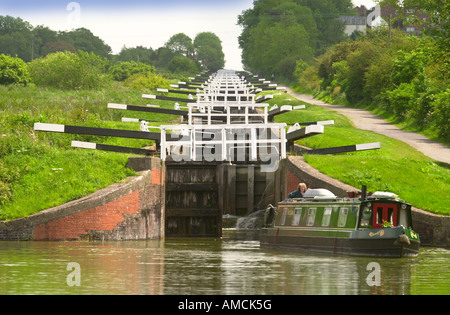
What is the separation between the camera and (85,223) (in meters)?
27.9

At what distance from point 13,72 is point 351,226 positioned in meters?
62.3

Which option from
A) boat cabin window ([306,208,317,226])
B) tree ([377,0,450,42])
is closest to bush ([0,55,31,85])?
tree ([377,0,450,42])

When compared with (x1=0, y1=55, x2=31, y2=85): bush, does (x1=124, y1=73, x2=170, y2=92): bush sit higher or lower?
lower

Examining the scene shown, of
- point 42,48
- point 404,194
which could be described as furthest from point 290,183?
point 42,48

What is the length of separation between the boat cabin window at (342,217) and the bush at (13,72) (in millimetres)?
60382

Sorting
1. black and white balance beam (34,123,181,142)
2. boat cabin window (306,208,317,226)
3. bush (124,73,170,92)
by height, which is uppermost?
bush (124,73,170,92)

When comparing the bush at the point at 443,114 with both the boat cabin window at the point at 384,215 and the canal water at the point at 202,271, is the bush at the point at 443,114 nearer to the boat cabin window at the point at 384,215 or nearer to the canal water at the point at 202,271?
the canal water at the point at 202,271

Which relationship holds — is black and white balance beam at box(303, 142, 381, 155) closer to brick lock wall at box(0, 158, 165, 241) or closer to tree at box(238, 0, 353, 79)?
brick lock wall at box(0, 158, 165, 241)

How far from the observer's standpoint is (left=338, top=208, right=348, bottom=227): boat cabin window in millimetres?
25172

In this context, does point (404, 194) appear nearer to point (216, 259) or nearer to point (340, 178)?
point (340, 178)

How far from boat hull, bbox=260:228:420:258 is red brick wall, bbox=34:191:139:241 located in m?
6.19

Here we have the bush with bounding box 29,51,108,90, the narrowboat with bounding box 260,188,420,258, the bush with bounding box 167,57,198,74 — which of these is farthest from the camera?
the bush with bounding box 167,57,198,74
